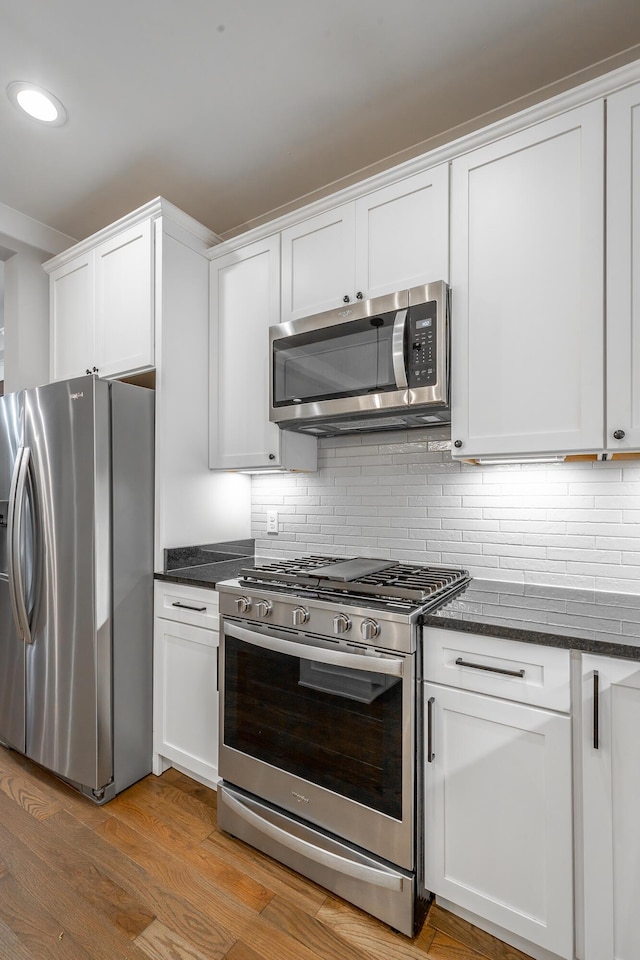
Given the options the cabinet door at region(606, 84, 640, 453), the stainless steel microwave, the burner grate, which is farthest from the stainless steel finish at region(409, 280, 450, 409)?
the burner grate

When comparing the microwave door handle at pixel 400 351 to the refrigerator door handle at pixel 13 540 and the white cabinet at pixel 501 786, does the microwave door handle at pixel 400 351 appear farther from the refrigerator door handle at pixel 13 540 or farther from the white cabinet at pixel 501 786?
the refrigerator door handle at pixel 13 540

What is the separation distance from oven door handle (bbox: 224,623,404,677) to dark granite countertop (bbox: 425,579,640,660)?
0.61ft

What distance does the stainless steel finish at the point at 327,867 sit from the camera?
147 centimetres

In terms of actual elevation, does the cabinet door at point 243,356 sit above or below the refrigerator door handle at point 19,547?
above

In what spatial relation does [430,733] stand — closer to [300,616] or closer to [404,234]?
[300,616]

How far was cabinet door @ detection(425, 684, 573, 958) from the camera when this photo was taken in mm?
1310

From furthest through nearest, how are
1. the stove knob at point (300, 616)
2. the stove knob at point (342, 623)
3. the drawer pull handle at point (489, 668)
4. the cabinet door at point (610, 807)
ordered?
1. the stove knob at point (300, 616)
2. the stove knob at point (342, 623)
3. the drawer pull handle at point (489, 668)
4. the cabinet door at point (610, 807)

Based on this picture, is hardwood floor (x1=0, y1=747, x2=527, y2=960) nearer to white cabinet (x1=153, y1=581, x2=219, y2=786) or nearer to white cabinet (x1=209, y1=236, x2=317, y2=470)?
white cabinet (x1=153, y1=581, x2=219, y2=786)

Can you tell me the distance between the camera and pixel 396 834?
148 centimetres

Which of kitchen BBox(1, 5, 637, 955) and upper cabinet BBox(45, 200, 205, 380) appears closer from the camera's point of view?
kitchen BBox(1, 5, 637, 955)

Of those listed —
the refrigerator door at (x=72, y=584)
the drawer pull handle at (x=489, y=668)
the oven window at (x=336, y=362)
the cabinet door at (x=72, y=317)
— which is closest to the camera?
the drawer pull handle at (x=489, y=668)

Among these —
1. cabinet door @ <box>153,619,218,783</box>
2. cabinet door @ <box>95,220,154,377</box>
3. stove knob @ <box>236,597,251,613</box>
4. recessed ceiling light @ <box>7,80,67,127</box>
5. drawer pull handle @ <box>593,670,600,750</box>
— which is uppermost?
recessed ceiling light @ <box>7,80,67,127</box>

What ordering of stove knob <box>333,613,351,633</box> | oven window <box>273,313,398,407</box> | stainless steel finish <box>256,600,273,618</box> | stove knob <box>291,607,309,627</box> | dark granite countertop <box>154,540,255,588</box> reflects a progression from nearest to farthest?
stove knob <box>333,613,351,633</box>, stove knob <box>291,607,309,627</box>, stainless steel finish <box>256,600,273,618</box>, oven window <box>273,313,398,407</box>, dark granite countertop <box>154,540,255,588</box>

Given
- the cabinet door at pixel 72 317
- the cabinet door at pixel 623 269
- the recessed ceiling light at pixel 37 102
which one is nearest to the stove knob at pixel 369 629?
the cabinet door at pixel 623 269
